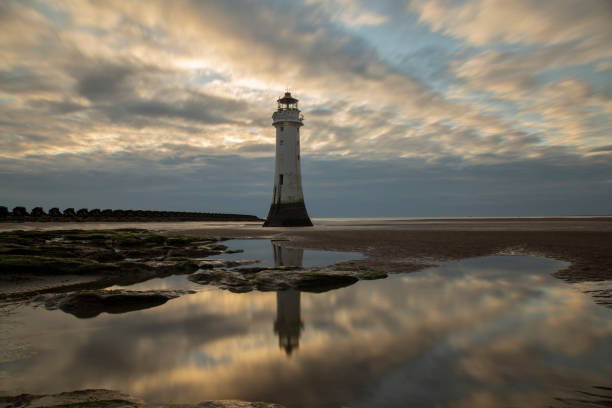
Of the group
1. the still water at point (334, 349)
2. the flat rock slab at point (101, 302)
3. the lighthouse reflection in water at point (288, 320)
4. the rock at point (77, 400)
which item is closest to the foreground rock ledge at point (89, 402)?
the rock at point (77, 400)

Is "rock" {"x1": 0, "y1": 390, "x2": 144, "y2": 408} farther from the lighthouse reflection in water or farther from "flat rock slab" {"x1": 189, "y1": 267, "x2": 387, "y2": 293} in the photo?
"flat rock slab" {"x1": 189, "y1": 267, "x2": 387, "y2": 293}

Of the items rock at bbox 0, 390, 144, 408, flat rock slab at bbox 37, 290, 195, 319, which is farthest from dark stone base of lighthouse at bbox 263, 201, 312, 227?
rock at bbox 0, 390, 144, 408

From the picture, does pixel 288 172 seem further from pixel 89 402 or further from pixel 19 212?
pixel 89 402

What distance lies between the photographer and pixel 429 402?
3.06 m

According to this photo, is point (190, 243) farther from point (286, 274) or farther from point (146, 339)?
point (146, 339)

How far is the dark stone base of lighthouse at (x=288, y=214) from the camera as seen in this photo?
37344 millimetres

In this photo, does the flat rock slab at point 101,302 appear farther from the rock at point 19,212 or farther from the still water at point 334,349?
the rock at point 19,212

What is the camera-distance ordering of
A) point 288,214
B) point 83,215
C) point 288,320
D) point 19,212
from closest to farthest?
point 288,320, point 19,212, point 288,214, point 83,215

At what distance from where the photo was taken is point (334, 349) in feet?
14.4

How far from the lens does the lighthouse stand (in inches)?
1446

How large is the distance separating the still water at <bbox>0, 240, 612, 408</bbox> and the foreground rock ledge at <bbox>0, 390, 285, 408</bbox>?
0.63ft

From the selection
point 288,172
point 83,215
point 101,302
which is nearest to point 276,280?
point 101,302

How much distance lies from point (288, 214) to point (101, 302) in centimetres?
3129

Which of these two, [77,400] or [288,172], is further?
[288,172]
